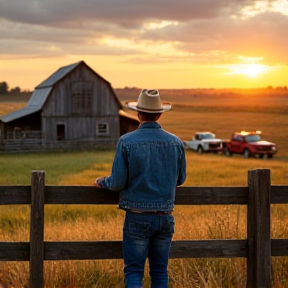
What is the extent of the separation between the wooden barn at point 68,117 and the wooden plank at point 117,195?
1511 inches

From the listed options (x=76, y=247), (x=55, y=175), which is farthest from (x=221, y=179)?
(x=76, y=247)

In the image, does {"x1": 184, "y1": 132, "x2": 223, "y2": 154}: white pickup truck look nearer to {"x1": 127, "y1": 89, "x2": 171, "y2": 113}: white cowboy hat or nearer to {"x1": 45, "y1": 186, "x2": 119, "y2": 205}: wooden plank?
{"x1": 45, "y1": 186, "x2": 119, "y2": 205}: wooden plank

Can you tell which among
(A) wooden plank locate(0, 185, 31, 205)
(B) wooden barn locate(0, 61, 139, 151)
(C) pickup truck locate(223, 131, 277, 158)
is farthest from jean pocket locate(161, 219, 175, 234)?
(B) wooden barn locate(0, 61, 139, 151)

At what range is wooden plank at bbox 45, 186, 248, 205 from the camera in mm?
6203

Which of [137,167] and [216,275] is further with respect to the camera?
[216,275]

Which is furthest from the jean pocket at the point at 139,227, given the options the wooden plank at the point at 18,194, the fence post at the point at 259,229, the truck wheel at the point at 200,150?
the truck wheel at the point at 200,150

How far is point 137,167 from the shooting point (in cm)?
544

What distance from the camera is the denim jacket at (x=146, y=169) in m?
5.44

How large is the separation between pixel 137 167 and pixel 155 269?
97 cm

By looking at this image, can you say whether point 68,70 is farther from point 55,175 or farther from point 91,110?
point 55,175

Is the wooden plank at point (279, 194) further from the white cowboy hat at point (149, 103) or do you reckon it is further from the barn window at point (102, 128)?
the barn window at point (102, 128)

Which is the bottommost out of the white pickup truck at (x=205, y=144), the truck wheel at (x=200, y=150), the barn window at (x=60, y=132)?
the truck wheel at (x=200, y=150)

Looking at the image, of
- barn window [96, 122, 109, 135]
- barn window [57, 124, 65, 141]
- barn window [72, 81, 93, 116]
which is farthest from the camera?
barn window [96, 122, 109, 135]

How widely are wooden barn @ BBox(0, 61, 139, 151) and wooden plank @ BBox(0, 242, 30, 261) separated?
38.2m
